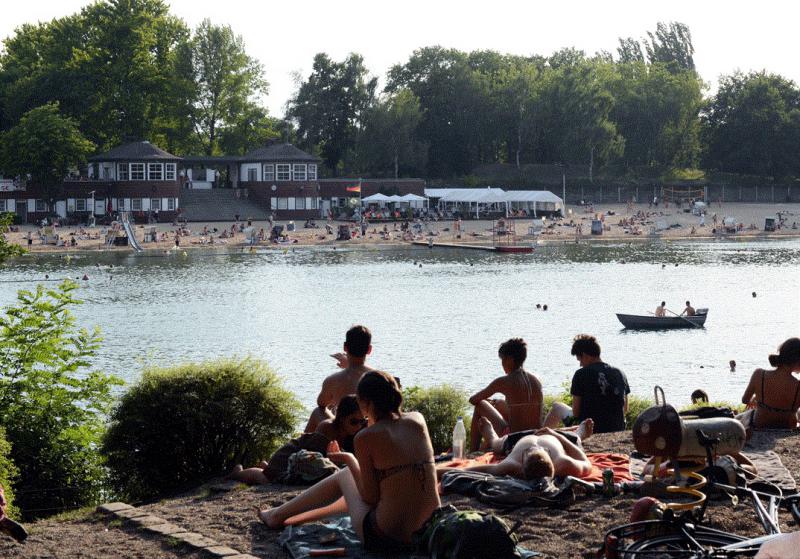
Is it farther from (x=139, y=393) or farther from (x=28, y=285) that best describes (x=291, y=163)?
(x=139, y=393)

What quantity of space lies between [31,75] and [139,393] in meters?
74.3

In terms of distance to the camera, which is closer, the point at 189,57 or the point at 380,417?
the point at 380,417

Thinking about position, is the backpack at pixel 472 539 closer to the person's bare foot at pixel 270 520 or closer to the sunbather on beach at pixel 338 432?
the person's bare foot at pixel 270 520

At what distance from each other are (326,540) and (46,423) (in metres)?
6.22

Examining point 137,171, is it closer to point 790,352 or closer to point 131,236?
point 131,236

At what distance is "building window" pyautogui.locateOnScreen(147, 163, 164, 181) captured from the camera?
3054 inches

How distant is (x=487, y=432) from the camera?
32.3 ft

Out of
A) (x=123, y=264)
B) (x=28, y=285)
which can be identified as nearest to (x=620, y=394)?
(x=28, y=285)

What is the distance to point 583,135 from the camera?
312ft

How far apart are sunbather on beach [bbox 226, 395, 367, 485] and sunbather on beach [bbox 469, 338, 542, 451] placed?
126 cm

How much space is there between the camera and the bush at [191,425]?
11.2 metres

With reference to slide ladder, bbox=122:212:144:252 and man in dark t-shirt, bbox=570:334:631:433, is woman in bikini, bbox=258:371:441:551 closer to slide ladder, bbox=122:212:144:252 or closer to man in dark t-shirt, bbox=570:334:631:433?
man in dark t-shirt, bbox=570:334:631:433

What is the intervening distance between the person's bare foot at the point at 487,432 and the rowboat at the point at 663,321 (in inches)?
1132

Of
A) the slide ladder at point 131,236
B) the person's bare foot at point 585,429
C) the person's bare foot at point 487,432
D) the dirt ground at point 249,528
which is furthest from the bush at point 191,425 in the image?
the slide ladder at point 131,236
